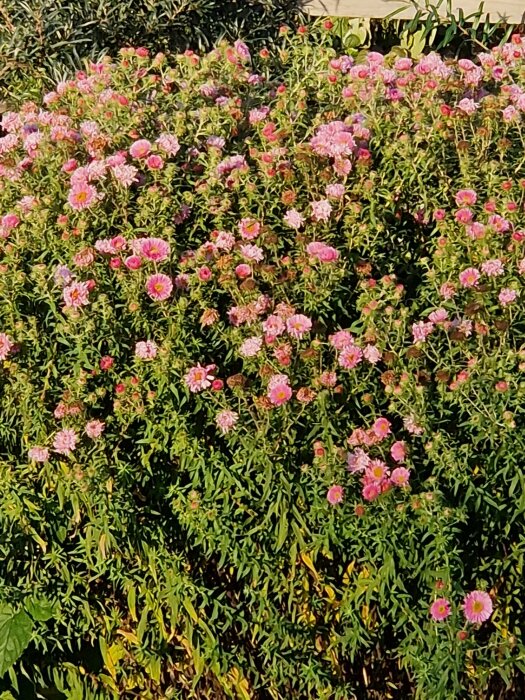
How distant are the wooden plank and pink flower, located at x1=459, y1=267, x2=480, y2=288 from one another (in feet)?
10.6

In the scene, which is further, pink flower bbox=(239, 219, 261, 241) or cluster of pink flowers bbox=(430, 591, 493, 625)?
pink flower bbox=(239, 219, 261, 241)

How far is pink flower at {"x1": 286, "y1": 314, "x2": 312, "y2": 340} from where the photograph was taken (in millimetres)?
2812

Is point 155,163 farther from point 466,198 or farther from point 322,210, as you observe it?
point 466,198

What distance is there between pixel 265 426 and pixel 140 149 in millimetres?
924

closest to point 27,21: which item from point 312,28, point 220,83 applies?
point 312,28

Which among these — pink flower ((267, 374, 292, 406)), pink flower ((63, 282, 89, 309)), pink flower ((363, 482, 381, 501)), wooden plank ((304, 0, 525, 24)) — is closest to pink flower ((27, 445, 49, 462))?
pink flower ((63, 282, 89, 309))

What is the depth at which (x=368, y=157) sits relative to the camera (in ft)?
10.4

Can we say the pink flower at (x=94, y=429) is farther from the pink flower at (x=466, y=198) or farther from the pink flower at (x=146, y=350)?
the pink flower at (x=466, y=198)

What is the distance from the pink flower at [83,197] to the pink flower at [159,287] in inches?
12.2

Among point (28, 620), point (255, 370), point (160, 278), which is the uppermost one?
point (160, 278)

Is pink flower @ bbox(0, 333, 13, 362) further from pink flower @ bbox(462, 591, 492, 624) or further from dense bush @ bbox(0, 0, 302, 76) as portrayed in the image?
dense bush @ bbox(0, 0, 302, 76)

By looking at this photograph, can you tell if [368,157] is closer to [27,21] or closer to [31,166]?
[31,166]

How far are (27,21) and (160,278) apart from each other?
280cm

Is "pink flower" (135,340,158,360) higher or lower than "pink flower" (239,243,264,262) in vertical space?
lower
